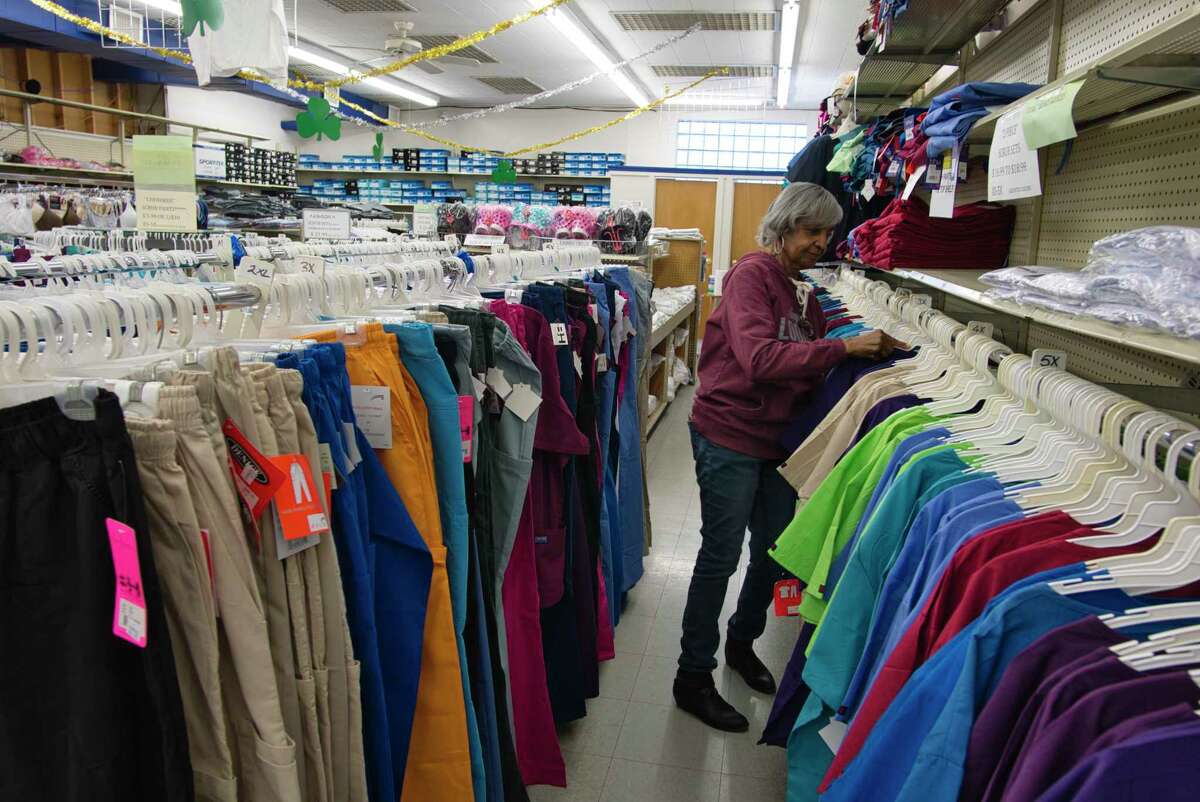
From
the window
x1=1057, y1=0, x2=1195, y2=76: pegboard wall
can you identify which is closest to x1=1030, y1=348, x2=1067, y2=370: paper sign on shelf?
x1=1057, y1=0, x2=1195, y2=76: pegboard wall

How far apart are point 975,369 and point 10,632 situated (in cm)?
178

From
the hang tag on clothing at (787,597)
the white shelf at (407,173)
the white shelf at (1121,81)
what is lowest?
the hang tag on clothing at (787,597)

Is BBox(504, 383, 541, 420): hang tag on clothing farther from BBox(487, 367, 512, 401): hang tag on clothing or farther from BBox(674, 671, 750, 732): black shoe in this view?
BBox(674, 671, 750, 732): black shoe

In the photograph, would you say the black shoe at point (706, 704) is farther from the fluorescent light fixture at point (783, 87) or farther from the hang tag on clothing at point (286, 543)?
the fluorescent light fixture at point (783, 87)

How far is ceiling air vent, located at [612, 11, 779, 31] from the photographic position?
9047 millimetres

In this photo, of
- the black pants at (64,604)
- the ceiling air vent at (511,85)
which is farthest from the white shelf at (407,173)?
the black pants at (64,604)

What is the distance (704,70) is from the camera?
39.1ft

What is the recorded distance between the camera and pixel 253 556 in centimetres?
128

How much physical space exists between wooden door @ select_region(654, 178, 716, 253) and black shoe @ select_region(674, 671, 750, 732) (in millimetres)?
7843

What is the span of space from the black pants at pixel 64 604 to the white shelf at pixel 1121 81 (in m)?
1.41

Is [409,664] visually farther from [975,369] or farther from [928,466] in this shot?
[975,369]

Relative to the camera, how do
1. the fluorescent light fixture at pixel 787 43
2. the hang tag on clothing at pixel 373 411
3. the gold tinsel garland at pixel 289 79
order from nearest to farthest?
1. the hang tag on clothing at pixel 373 411
2. the gold tinsel garland at pixel 289 79
3. the fluorescent light fixture at pixel 787 43

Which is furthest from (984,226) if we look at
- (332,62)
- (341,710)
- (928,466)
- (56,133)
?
(332,62)

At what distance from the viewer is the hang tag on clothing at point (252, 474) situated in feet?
4.00
